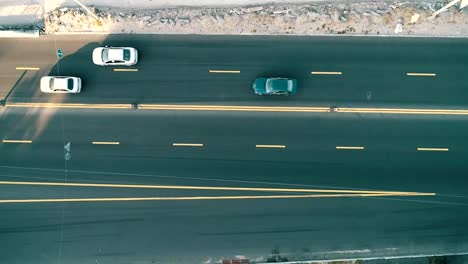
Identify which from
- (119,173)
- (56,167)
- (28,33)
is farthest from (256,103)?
(28,33)

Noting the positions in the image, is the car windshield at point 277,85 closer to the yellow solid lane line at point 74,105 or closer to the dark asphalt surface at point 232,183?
the dark asphalt surface at point 232,183

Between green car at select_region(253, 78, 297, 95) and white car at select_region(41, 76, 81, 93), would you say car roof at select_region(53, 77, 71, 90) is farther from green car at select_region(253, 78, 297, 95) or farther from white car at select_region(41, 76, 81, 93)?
green car at select_region(253, 78, 297, 95)

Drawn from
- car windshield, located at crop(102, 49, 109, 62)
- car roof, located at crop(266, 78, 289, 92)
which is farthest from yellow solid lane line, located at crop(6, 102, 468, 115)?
car windshield, located at crop(102, 49, 109, 62)

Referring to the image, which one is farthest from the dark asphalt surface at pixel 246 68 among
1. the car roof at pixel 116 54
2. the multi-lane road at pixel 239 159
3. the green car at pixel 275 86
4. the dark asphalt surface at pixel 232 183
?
the dark asphalt surface at pixel 232 183

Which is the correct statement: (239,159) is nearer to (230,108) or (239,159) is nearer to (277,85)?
(230,108)

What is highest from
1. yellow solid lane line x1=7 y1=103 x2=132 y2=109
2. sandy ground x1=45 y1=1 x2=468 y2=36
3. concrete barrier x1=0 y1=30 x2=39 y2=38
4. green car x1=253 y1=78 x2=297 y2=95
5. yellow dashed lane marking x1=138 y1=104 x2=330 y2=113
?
sandy ground x1=45 y1=1 x2=468 y2=36

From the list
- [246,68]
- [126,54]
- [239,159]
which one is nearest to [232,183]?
[239,159]
